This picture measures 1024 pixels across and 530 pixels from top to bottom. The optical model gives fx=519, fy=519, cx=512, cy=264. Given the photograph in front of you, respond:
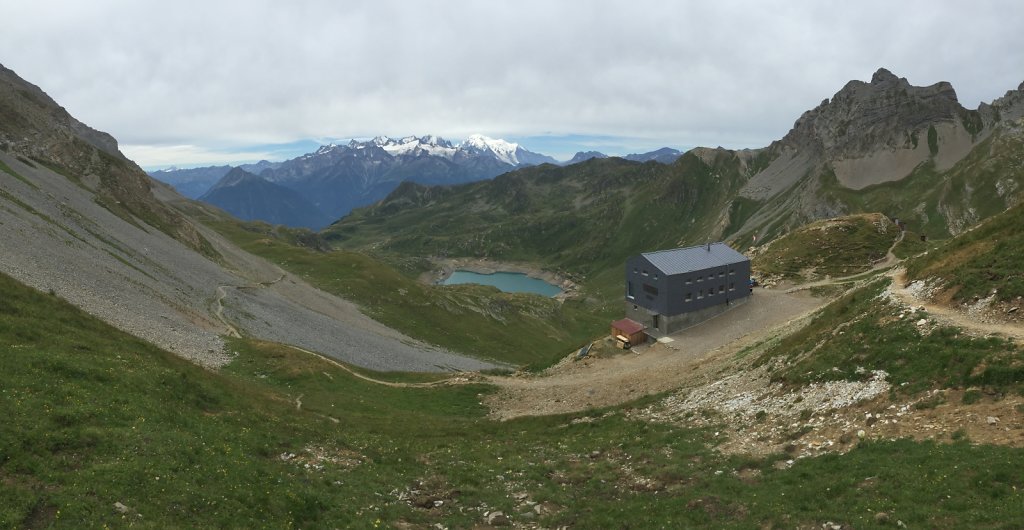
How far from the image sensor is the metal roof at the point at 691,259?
72.9m


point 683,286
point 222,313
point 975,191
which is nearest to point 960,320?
point 683,286

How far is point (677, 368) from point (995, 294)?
27394 millimetres

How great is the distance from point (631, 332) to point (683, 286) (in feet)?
31.8

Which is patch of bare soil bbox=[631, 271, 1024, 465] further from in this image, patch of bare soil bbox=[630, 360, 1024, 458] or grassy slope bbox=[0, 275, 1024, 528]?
grassy slope bbox=[0, 275, 1024, 528]

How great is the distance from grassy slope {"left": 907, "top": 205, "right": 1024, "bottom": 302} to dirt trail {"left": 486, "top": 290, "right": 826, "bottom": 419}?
13879mm

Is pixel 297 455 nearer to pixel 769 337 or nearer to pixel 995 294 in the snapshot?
pixel 995 294

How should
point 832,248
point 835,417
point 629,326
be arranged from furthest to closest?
point 832,248, point 629,326, point 835,417

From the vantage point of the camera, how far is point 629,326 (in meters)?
72.5

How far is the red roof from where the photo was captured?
7129cm

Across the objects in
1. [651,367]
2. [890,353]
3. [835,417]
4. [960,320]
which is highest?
[960,320]

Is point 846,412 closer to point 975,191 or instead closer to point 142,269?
point 142,269

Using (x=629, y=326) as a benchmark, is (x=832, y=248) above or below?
above

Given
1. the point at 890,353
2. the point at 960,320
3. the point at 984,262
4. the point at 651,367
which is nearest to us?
the point at 890,353

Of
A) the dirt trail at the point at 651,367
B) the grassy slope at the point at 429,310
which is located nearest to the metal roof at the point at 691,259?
the dirt trail at the point at 651,367
